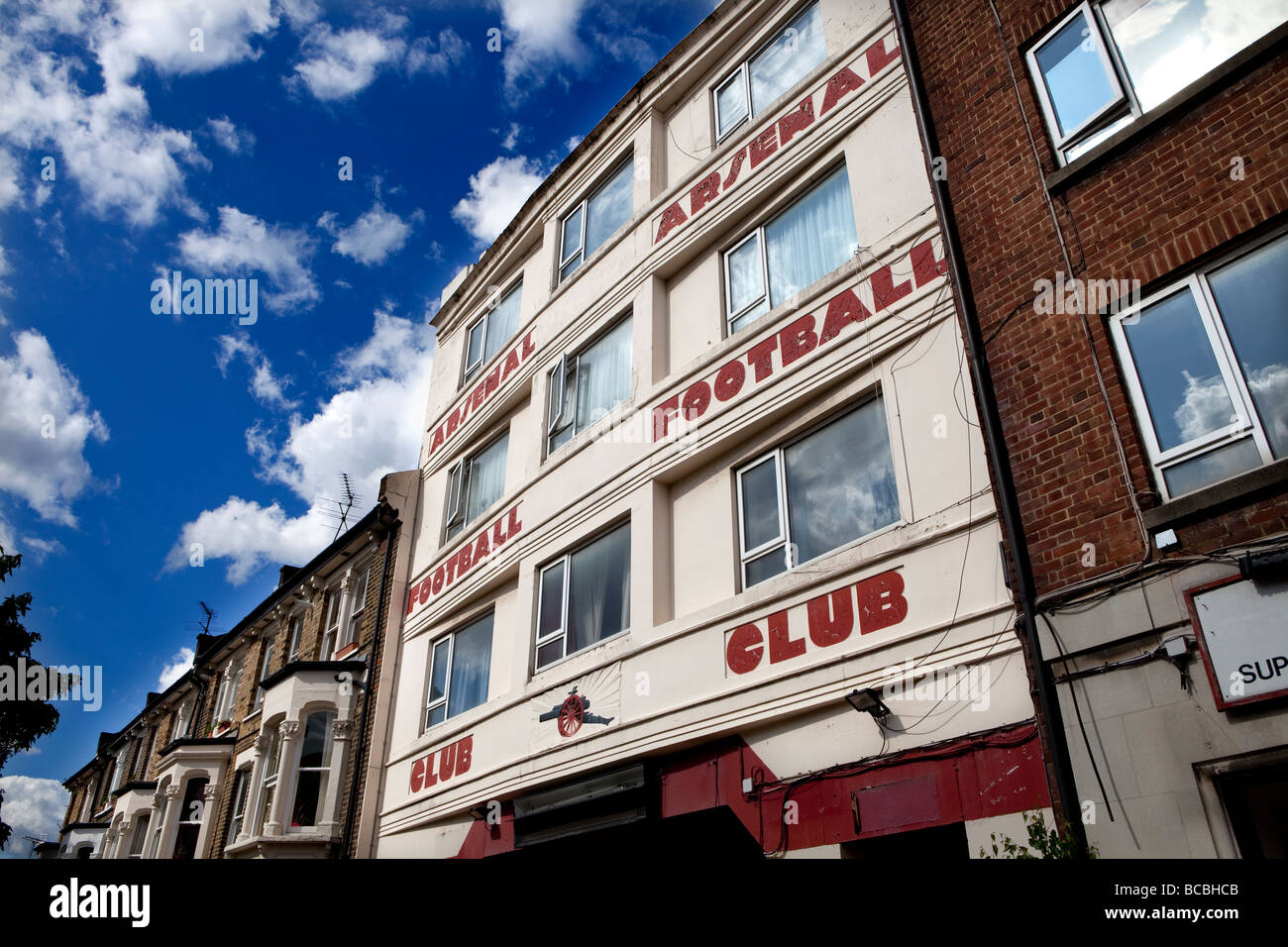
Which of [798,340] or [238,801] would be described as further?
[238,801]

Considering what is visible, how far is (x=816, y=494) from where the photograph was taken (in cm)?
922

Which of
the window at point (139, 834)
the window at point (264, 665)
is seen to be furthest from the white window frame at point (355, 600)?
the window at point (139, 834)

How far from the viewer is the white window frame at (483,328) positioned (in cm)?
1730

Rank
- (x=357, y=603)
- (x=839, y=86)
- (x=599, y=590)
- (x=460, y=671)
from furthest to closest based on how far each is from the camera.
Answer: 1. (x=357, y=603)
2. (x=460, y=671)
3. (x=599, y=590)
4. (x=839, y=86)

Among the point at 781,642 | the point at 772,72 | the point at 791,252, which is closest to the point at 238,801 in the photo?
the point at 781,642

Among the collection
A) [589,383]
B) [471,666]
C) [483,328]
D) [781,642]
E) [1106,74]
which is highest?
[483,328]

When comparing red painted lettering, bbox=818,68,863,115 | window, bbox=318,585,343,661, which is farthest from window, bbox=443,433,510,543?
red painted lettering, bbox=818,68,863,115

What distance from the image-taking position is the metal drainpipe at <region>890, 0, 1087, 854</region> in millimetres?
6094

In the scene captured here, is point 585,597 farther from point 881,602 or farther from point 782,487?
point 881,602

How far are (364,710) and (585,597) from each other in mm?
6020

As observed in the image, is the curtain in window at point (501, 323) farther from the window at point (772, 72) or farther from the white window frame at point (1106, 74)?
the white window frame at point (1106, 74)

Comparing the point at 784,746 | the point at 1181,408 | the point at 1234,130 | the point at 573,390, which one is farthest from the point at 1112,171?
the point at 573,390

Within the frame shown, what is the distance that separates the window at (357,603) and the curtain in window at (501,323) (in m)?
5.11

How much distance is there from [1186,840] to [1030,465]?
2837mm
